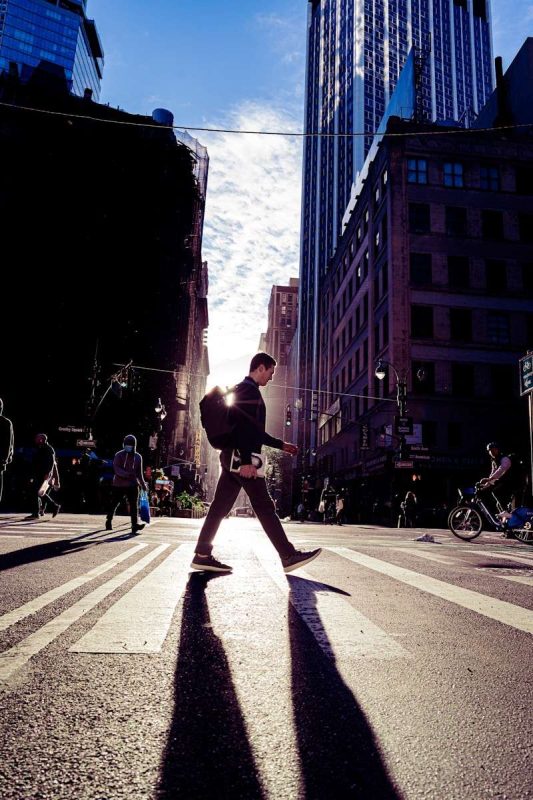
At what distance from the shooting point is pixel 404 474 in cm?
3334

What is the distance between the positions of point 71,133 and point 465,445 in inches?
1548

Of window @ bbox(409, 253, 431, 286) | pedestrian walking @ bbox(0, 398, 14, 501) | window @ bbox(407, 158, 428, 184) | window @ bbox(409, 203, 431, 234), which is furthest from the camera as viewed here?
window @ bbox(407, 158, 428, 184)

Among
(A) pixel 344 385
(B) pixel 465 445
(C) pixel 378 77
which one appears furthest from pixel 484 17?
(B) pixel 465 445

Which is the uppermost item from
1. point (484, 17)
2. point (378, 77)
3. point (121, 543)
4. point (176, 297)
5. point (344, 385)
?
point (484, 17)

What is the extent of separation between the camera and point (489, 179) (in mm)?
38844

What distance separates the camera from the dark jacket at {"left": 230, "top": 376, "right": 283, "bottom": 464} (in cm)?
496

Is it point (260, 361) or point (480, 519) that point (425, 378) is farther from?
point (260, 361)

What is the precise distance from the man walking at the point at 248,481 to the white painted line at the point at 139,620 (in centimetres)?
50

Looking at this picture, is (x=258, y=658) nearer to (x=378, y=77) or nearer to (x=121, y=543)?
(x=121, y=543)

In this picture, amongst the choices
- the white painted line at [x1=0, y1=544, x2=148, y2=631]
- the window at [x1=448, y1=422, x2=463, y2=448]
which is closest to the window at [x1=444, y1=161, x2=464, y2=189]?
the window at [x1=448, y1=422, x2=463, y2=448]

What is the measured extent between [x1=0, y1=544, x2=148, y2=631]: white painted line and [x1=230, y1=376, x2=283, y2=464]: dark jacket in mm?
1676

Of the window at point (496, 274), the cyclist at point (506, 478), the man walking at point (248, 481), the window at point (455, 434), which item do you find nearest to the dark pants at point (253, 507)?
the man walking at point (248, 481)

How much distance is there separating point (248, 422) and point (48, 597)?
7.28 ft

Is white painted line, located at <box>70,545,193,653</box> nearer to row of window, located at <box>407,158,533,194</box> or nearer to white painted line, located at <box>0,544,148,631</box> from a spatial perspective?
white painted line, located at <box>0,544,148,631</box>
